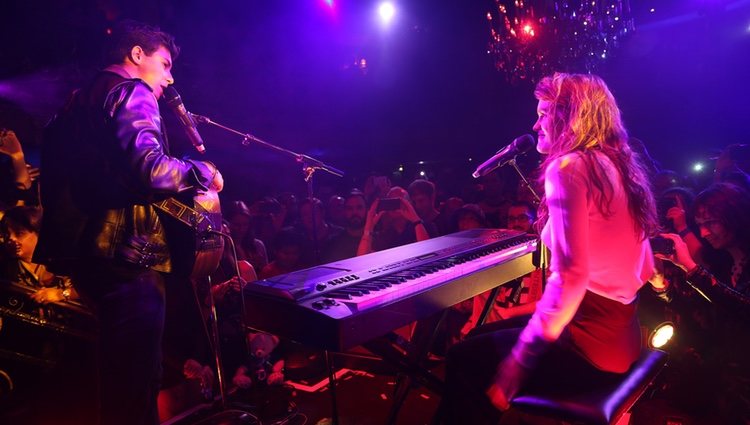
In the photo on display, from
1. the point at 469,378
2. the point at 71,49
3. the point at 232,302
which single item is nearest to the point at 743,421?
the point at 469,378

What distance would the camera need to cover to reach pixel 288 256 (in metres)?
4.31

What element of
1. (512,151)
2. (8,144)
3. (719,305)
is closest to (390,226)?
(512,151)

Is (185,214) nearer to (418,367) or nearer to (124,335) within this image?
(124,335)

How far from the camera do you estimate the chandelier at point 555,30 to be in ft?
14.0

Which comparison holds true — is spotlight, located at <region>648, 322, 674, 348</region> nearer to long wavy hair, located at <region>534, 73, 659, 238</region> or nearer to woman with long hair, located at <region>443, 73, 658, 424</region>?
woman with long hair, located at <region>443, 73, 658, 424</region>

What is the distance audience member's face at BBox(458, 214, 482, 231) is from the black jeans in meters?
3.36

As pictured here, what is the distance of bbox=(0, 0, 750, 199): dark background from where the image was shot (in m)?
5.67

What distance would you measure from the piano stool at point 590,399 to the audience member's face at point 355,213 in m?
4.02


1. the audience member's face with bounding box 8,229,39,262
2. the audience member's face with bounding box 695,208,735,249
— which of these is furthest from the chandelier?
the audience member's face with bounding box 8,229,39,262

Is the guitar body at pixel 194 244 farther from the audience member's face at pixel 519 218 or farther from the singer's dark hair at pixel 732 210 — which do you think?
the singer's dark hair at pixel 732 210

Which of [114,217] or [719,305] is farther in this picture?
[719,305]

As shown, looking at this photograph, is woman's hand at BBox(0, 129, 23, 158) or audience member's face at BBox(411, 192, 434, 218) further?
audience member's face at BBox(411, 192, 434, 218)

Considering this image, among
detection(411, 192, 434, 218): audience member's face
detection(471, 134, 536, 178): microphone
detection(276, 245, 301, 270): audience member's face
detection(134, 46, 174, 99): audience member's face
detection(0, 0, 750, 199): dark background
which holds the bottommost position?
detection(471, 134, 536, 178): microphone

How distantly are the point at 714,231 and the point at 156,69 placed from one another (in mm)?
4268
